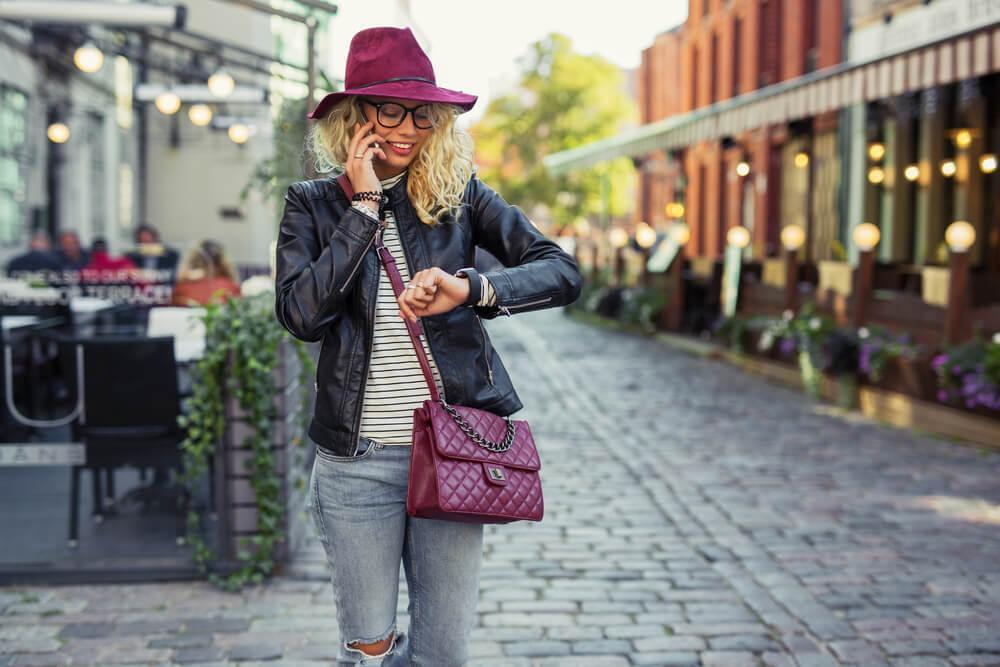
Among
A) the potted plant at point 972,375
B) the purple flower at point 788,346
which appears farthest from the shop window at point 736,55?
the potted plant at point 972,375

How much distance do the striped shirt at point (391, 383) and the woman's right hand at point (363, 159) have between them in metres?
0.22

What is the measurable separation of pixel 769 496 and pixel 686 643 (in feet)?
9.04

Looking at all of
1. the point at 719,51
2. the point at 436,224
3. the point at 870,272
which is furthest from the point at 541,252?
the point at 719,51

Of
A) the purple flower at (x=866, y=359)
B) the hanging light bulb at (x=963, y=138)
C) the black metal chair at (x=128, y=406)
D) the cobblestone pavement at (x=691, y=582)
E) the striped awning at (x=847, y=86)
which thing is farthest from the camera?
the hanging light bulb at (x=963, y=138)

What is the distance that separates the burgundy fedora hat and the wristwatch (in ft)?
1.31

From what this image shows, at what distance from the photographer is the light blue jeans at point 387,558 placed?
8.66ft

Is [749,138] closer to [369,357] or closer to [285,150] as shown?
[285,150]

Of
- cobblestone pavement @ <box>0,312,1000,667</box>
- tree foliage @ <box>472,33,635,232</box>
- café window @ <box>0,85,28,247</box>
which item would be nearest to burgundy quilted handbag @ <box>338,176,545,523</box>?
cobblestone pavement @ <box>0,312,1000,667</box>

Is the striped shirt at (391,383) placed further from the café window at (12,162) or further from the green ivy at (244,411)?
the café window at (12,162)

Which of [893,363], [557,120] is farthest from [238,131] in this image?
[557,120]

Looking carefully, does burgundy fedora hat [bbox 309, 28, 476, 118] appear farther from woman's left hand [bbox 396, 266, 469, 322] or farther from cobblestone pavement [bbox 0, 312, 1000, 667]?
cobblestone pavement [bbox 0, 312, 1000, 667]

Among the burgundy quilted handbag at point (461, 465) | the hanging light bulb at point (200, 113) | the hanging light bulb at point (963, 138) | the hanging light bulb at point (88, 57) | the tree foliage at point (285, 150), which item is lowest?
the burgundy quilted handbag at point (461, 465)

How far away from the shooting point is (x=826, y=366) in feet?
35.8

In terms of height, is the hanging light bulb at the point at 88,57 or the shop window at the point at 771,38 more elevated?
the shop window at the point at 771,38
